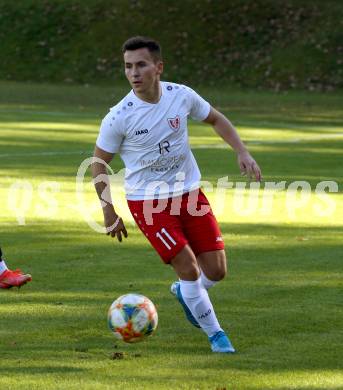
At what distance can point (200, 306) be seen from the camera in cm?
871

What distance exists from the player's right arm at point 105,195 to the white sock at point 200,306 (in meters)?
0.59

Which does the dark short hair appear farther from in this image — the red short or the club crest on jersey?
the red short

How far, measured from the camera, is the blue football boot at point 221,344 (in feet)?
→ 28.0

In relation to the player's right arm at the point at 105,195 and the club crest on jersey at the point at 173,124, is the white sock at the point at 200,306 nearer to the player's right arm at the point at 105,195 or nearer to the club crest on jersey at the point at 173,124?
the player's right arm at the point at 105,195

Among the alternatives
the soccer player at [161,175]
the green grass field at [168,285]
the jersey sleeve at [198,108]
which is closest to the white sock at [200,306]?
the soccer player at [161,175]

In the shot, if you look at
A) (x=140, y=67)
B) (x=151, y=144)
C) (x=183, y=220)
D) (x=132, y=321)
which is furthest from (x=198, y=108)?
(x=132, y=321)

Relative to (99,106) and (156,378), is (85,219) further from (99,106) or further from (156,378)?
(99,106)

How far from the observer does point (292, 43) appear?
53.0 meters

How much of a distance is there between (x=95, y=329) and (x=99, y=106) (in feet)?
97.2

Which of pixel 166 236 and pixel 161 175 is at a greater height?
pixel 161 175

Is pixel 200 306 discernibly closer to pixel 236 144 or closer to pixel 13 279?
pixel 236 144

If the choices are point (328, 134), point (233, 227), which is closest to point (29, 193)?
point (233, 227)

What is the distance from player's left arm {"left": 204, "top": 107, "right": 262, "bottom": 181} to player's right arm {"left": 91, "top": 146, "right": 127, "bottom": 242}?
0.92 meters

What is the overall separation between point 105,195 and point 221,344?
4.43 ft
